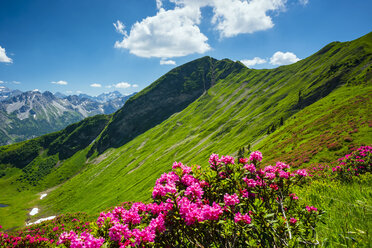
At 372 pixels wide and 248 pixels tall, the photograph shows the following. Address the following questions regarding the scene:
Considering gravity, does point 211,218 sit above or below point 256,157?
below

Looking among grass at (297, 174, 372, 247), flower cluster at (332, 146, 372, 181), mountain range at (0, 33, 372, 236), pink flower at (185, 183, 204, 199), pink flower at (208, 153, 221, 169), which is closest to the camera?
grass at (297, 174, 372, 247)

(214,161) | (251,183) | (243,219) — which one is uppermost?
(214,161)

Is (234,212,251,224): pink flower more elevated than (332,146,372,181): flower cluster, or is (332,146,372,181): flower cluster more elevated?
(234,212,251,224): pink flower

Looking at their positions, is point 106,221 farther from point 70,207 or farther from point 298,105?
point 70,207

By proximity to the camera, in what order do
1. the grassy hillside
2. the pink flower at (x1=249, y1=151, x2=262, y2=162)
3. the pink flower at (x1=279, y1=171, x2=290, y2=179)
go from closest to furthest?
1. the pink flower at (x1=279, y1=171, x2=290, y2=179)
2. the pink flower at (x1=249, y1=151, x2=262, y2=162)
3. the grassy hillside

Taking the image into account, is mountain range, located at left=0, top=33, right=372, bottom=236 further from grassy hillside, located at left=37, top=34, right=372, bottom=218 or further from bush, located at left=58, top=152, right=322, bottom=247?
bush, located at left=58, top=152, right=322, bottom=247

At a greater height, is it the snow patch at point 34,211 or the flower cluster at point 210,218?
the flower cluster at point 210,218

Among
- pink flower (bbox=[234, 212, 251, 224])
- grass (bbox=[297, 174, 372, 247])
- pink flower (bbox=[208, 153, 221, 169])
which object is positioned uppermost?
pink flower (bbox=[208, 153, 221, 169])

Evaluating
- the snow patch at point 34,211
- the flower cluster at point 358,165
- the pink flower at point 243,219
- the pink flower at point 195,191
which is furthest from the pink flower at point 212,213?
the snow patch at point 34,211

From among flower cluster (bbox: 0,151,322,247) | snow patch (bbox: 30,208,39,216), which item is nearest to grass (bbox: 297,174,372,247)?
flower cluster (bbox: 0,151,322,247)

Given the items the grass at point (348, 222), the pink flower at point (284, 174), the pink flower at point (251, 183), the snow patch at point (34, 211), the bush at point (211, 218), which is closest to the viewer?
the grass at point (348, 222)

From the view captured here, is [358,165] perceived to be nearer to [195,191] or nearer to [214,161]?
[214,161]

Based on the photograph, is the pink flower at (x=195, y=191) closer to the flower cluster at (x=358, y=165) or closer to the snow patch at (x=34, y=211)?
the flower cluster at (x=358, y=165)

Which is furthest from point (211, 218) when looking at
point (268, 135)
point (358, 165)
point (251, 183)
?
point (268, 135)
